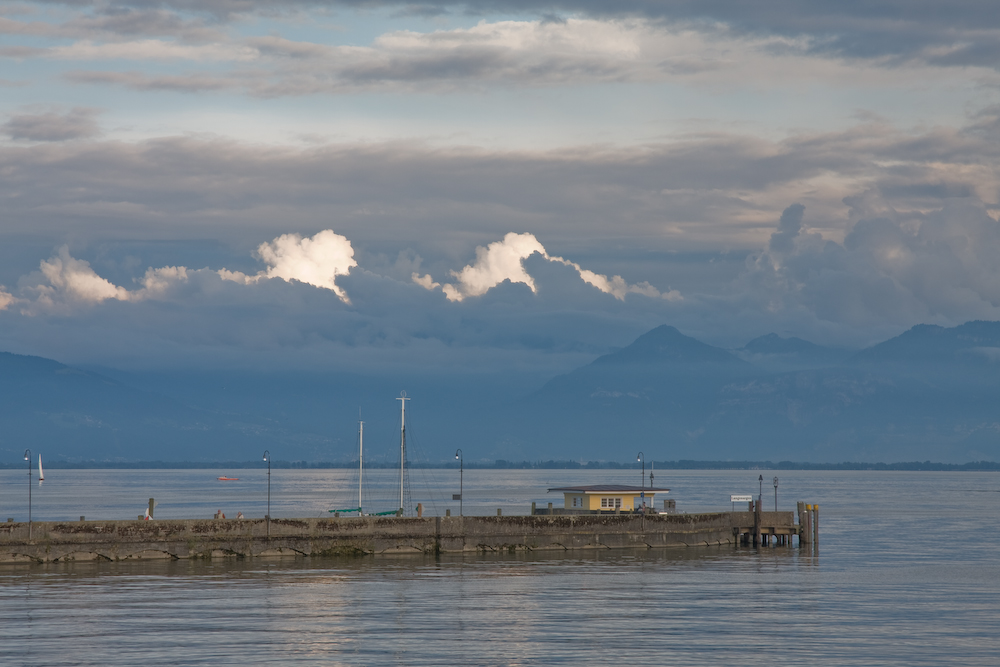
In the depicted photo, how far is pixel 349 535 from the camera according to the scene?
89.2 meters

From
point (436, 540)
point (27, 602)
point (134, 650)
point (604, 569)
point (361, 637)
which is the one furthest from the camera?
point (436, 540)

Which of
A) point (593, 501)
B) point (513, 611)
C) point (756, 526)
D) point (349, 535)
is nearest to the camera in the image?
point (513, 611)

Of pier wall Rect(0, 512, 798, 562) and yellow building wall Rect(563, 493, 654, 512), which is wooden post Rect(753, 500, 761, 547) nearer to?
pier wall Rect(0, 512, 798, 562)

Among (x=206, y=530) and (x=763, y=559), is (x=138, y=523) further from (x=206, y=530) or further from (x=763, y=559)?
(x=763, y=559)

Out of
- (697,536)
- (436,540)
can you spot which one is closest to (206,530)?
(436,540)

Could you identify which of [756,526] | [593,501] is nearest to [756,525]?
[756,526]

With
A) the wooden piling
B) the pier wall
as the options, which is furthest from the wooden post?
the pier wall

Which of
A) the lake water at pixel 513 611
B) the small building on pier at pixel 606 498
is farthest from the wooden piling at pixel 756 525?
the small building on pier at pixel 606 498

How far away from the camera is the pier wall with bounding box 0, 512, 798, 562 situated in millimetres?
82062

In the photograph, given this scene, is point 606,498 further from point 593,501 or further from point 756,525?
point 756,525

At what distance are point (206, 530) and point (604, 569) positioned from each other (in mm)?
28543

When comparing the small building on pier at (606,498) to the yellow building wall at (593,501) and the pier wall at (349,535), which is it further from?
the pier wall at (349,535)

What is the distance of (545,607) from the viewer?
213 feet

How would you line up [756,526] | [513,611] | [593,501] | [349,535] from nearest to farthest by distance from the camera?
[513,611], [349,535], [756,526], [593,501]
